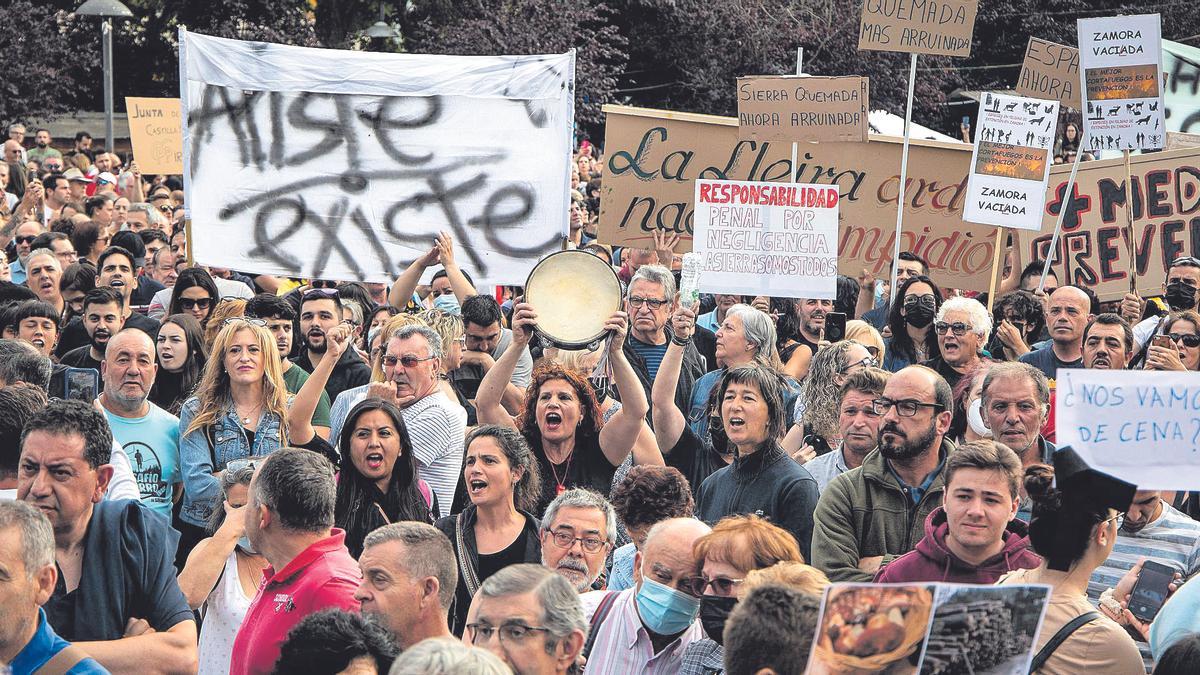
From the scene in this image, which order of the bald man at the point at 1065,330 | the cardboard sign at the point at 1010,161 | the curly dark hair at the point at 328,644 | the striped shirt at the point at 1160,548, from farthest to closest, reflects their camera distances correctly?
the cardboard sign at the point at 1010,161, the bald man at the point at 1065,330, the striped shirt at the point at 1160,548, the curly dark hair at the point at 328,644

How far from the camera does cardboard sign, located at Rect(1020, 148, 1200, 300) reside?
1069 cm

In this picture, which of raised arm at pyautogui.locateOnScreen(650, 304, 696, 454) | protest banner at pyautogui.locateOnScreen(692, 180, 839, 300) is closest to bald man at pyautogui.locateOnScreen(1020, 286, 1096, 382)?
protest banner at pyautogui.locateOnScreen(692, 180, 839, 300)

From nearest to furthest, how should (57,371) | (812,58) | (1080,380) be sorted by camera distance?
(1080,380) < (57,371) < (812,58)

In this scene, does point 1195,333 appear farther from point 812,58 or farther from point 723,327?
point 812,58

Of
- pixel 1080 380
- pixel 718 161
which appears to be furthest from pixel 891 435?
pixel 718 161

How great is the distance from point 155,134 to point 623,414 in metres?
9.61

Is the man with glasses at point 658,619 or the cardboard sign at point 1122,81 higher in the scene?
the cardboard sign at point 1122,81

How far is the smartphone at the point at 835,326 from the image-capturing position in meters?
8.58

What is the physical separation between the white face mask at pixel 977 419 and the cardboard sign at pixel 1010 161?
4200 mm

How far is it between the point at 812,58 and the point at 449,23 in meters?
6.37

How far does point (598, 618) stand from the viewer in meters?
4.48

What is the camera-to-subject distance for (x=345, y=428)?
5.72 m

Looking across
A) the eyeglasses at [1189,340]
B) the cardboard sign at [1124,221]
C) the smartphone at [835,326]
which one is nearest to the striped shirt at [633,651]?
the eyeglasses at [1189,340]

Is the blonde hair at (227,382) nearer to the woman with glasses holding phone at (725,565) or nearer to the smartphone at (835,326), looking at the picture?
the woman with glasses holding phone at (725,565)
